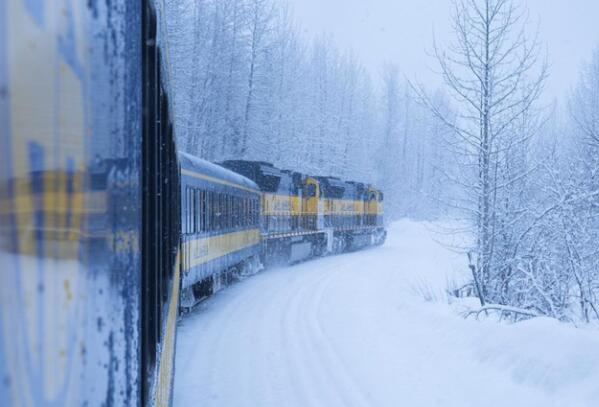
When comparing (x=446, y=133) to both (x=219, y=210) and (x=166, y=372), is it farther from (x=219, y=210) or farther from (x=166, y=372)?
(x=166, y=372)

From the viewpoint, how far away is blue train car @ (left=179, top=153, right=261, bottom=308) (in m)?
9.07

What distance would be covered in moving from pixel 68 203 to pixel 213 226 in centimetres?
1041

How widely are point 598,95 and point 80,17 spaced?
32824mm

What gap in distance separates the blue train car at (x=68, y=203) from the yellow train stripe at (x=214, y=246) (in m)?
7.63

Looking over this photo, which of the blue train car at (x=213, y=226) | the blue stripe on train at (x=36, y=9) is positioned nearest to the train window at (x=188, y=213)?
the blue train car at (x=213, y=226)

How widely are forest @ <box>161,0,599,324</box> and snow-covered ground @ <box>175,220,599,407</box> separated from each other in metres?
1.11

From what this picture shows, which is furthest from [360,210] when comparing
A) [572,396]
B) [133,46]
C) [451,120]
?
[133,46]

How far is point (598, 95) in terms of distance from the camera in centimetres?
2834

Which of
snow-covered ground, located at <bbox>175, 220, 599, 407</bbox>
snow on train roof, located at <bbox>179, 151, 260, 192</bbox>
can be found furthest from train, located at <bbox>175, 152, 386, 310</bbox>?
snow-covered ground, located at <bbox>175, 220, 599, 407</bbox>

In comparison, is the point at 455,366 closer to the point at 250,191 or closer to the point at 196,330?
the point at 196,330

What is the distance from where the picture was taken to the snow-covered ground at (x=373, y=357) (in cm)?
590

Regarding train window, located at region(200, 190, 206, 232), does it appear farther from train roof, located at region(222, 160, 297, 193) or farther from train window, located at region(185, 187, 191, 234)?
train roof, located at region(222, 160, 297, 193)

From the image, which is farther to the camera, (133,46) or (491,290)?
(491,290)

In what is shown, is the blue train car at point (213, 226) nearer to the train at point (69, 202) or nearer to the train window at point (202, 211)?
the train window at point (202, 211)
